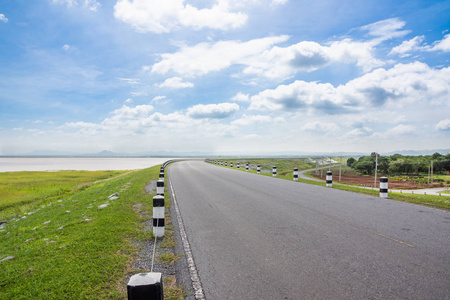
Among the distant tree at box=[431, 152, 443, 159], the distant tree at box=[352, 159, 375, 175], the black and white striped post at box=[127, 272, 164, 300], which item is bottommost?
the distant tree at box=[352, 159, 375, 175]

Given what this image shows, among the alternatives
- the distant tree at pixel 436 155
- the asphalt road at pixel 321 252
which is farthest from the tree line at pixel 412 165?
the asphalt road at pixel 321 252

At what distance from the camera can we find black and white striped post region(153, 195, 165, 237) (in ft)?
19.9

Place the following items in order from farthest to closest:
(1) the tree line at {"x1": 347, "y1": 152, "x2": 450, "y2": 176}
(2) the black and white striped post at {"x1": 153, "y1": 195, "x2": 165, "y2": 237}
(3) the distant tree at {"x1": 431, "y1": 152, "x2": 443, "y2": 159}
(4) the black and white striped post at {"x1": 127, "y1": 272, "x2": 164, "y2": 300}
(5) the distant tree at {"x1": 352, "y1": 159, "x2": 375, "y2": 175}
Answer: (5) the distant tree at {"x1": 352, "y1": 159, "x2": 375, "y2": 175} → (3) the distant tree at {"x1": 431, "y1": 152, "x2": 443, "y2": 159} → (1) the tree line at {"x1": 347, "y1": 152, "x2": 450, "y2": 176} → (2) the black and white striped post at {"x1": 153, "y1": 195, "x2": 165, "y2": 237} → (4) the black and white striped post at {"x1": 127, "y1": 272, "x2": 164, "y2": 300}

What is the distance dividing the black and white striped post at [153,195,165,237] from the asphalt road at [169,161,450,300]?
0.66m

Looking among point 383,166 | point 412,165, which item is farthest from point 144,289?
point 383,166

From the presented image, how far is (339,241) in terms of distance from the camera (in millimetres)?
5355

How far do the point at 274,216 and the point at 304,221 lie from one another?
0.90 m

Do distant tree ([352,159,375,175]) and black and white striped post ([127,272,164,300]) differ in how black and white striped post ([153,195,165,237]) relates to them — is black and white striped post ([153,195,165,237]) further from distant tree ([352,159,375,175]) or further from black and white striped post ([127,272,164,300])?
distant tree ([352,159,375,175])

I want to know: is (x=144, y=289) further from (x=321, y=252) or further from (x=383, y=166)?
(x=383, y=166)

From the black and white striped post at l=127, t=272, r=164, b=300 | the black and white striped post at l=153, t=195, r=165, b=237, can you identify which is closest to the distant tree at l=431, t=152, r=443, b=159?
the black and white striped post at l=153, t=195, r=165, b=237

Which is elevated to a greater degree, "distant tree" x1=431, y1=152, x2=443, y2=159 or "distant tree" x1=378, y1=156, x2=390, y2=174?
"distant tree" x1=431, y1=152, x2=443, y2=159

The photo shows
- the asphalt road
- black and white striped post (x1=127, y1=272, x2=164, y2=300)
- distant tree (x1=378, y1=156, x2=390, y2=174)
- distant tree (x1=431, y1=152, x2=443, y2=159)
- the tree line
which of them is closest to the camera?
black and white striped post (x1=127, y1=272, x2=164, y2=300)

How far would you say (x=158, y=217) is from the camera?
6090mm

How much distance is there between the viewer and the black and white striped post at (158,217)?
19.9ft
